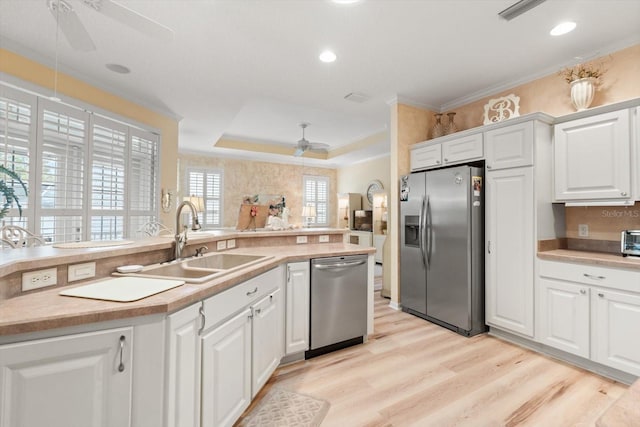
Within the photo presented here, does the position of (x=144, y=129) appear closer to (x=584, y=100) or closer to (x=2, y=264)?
(x=2, y=264)

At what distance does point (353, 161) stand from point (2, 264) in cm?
746

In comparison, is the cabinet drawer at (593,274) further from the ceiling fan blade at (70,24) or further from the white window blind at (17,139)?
the white window blind at (17,139)

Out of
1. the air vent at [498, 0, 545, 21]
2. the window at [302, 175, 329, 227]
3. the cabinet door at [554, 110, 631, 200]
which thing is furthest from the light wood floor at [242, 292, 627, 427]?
the window at [302, 175, 329, 227]

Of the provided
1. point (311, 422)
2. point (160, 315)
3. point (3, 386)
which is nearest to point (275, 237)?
point (311, 422)

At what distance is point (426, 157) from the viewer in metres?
3.67

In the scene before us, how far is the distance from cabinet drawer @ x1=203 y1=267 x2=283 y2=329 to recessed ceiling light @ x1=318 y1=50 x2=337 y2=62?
210 centimetres

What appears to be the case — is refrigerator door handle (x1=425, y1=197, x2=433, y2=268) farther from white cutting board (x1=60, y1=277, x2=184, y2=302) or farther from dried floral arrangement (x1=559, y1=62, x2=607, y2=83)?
white cutting board (x1=60, y1=277, x2=184, y2=302)

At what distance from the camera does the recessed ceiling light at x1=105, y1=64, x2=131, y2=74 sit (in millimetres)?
→ 3114

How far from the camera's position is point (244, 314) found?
1735mm

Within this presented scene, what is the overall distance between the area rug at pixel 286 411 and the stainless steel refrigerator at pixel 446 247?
187 cm

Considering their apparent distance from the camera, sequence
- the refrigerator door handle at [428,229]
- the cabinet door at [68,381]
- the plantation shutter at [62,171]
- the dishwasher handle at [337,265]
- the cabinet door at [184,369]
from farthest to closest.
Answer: the refrigerator door handle at [428,229] < the plantation shutter at [62,171] < the dishwasher handle at [337,265] < the cabinet door at [184,369] < the cabinet door at [68,381]

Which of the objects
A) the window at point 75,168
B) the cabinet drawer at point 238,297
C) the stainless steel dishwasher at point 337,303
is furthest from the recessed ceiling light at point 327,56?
the window at point 75,168

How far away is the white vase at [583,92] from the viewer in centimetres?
262

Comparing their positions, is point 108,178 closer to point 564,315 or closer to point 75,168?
point 75,168
